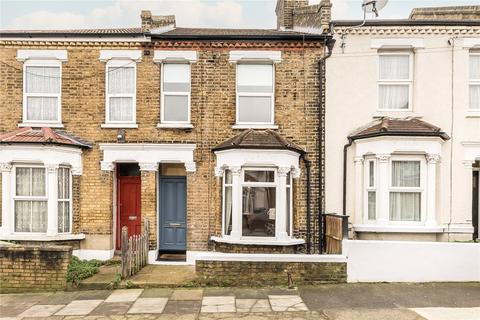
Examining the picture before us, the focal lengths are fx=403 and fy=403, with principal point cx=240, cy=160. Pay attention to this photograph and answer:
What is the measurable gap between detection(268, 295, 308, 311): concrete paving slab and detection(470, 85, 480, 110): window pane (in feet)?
24.3

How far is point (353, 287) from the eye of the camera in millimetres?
8320

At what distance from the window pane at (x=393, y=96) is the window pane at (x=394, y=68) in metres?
0.25

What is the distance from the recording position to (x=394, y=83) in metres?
11.0

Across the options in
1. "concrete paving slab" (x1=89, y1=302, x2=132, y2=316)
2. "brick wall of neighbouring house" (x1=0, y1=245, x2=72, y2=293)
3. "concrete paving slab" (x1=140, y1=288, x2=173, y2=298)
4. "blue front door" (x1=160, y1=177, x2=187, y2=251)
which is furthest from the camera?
"blue front door" (x1=160, y1=177, x2=187, y2=251)

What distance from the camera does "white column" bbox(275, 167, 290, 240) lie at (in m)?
10.3

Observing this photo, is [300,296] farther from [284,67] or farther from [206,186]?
[284,67]

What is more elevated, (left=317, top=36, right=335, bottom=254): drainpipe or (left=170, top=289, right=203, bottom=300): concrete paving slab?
(left=317, top=36, right=335, bottom=254): drainpipe

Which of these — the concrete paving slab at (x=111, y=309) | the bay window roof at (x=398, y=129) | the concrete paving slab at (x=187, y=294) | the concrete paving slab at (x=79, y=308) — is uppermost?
the bay window roof at (x=398, y=129)

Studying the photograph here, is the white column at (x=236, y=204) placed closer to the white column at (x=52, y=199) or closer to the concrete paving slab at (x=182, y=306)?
the concrete paving slab at (x=182, y=306)

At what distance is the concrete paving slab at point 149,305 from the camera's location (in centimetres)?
721

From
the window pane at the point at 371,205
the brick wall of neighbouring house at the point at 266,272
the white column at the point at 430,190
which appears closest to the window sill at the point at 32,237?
the brick wall of neighbouring house at the point at 266,272

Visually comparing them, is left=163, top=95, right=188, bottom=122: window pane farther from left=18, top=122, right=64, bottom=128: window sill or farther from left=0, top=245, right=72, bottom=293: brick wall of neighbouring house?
left=0, top=245, right=72, bottom=293: brick wall of neighbouring house

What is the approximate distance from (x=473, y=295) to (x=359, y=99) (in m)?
5.46

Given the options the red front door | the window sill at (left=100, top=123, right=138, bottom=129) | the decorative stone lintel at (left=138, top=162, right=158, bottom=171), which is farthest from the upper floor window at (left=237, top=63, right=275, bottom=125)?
the red front door
